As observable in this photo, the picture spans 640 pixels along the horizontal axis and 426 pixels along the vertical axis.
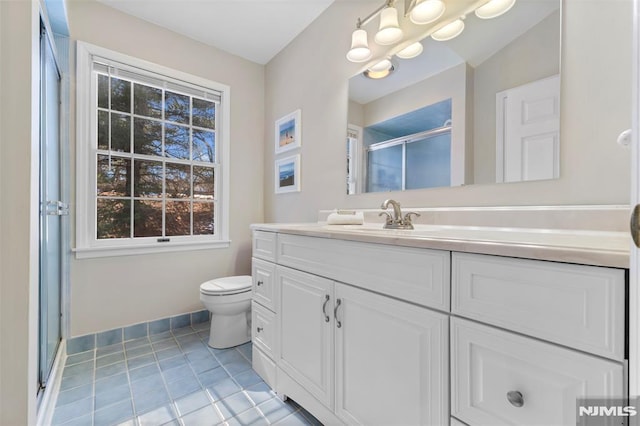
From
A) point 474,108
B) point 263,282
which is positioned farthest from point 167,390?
point 474,108

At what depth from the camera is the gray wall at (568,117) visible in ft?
3.12

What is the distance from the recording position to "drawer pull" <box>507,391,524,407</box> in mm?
653

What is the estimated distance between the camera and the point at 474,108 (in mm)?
1312

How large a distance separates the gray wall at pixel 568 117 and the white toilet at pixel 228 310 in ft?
2.99

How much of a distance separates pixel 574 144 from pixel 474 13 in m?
0.78

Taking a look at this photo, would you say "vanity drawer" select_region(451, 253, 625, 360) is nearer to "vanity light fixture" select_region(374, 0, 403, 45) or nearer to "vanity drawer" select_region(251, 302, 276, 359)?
"vanity drawer" select_region(251, 302, 276, 359)

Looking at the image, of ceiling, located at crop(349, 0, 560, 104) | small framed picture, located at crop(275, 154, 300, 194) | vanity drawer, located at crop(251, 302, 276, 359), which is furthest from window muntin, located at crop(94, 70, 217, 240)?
ceiling, located at crop(349, 0, 560, 104)

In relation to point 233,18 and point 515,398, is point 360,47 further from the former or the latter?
point 515,398

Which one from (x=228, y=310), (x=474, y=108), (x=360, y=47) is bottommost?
(x=228, y=310)

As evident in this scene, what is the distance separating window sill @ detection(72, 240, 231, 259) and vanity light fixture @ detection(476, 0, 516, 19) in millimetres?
2479

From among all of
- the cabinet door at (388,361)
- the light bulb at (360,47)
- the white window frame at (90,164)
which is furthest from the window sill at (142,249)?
the light bulb at (360,47)

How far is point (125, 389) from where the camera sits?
1603mm

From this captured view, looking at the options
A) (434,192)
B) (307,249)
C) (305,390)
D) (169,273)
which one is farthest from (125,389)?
(434,192)

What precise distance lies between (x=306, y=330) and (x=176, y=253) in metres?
1.68
